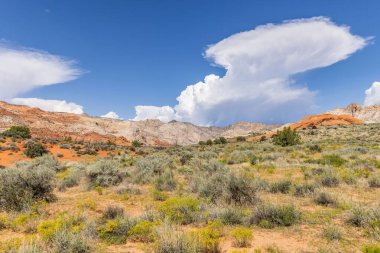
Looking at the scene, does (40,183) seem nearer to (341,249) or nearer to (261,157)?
(341,249)

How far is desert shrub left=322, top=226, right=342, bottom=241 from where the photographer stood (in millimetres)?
6668

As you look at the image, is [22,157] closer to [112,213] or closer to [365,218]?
[112,213]

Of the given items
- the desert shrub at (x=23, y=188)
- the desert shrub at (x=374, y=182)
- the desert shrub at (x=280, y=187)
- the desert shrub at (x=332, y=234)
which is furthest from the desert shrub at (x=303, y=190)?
the desert shrub at (x=23, y=188)

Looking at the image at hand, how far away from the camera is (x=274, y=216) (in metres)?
8.10

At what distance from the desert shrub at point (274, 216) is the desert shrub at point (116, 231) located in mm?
3650

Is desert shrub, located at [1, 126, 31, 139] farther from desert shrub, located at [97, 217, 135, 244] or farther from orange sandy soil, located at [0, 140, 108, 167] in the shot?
desert shrub, located at [97, 217, 135, 244]

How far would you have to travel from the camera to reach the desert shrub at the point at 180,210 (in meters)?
8.30

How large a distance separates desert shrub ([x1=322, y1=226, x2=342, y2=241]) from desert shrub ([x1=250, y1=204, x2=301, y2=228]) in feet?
3.73

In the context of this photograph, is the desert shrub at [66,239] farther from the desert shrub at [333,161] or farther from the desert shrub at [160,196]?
the desert shrub at [333,161]

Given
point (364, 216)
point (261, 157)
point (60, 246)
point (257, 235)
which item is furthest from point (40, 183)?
point (261, 157)

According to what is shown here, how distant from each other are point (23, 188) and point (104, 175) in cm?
559

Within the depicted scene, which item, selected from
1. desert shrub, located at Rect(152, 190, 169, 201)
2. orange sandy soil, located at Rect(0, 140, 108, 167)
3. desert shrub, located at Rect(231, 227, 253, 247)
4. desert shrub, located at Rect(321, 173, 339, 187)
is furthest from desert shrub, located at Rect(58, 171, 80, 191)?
orange sandy soil, located at Rect(0, 140, 108, 167)

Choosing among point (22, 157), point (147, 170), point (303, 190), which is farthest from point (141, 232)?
point (22, 157)

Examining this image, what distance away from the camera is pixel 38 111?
115250 millimetres
